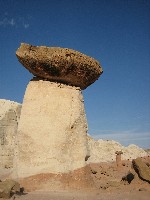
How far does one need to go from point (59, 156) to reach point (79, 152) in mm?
710

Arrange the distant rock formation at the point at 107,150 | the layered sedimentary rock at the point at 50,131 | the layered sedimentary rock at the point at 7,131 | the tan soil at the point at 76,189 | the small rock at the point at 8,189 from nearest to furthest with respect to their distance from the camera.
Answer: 1. the small rock at the point at 8,189
2. the tan soil at the point at 76,189
3. the layered sedimentary rock at the point at 50,131
4. the layered sedimentary rock at the point at 7,131
5. the distant rock formation at the point at 107,150

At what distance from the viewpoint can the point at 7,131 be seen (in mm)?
13570

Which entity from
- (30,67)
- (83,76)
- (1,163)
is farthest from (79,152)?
(1,163)

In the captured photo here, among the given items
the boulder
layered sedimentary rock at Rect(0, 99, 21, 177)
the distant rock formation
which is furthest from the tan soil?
the distant rock formation

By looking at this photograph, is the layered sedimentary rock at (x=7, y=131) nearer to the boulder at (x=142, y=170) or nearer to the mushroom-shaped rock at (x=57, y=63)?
the mushroom-shaped rock at (x=57, y=63)

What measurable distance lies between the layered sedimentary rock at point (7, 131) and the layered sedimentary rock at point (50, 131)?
18.1 feet

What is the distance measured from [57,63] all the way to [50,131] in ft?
6.52

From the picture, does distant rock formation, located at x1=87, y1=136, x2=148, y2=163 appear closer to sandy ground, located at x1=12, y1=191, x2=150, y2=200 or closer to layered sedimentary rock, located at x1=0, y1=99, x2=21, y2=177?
layered sedimentary rock, located at x1=0, y1=99, x2=21, y2=177

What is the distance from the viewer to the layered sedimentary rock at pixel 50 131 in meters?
7.57

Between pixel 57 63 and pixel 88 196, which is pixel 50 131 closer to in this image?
pixel 57 63

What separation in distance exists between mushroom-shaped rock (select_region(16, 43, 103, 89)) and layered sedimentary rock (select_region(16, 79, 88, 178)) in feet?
0.91

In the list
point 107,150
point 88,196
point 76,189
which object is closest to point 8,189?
point 88,196

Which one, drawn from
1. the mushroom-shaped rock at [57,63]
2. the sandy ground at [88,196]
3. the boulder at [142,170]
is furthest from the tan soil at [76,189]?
the mushroom-shaped rock at [57,63]

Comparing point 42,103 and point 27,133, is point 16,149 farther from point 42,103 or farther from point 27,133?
point 42,103
